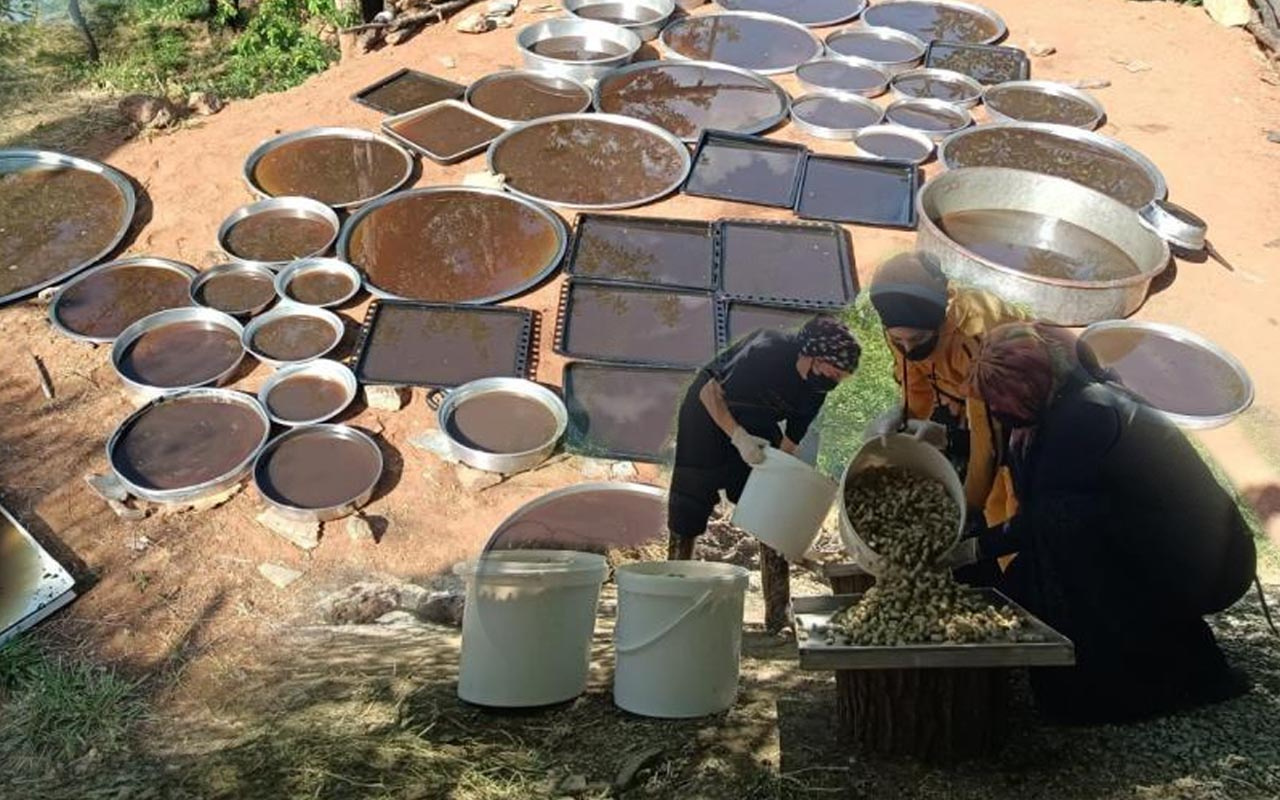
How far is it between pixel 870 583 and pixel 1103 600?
75cm

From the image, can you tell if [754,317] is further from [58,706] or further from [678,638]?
[58,706]

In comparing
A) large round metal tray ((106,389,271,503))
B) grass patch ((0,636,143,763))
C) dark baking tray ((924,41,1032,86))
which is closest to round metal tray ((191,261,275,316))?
large round metal tray ((106,389,271,503))

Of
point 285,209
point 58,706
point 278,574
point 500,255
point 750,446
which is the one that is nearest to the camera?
point 750,446

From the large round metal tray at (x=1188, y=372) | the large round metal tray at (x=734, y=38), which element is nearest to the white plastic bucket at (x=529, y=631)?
the large round metal tray at (x=1188, y=372)

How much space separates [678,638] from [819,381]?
3.43 ft

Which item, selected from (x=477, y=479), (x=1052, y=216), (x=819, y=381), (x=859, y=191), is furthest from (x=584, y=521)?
(x=1052, y=216)

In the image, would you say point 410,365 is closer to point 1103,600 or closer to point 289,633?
point 289,633

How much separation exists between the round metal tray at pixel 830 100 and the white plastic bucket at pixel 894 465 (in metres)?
5.67

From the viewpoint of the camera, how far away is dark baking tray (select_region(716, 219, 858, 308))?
696cm

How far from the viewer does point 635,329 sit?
673 centimetres

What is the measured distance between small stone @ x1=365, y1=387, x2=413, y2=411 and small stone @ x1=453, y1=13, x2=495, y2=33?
208 inches

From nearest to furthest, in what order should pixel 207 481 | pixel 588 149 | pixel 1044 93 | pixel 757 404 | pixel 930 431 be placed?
pixel 930 431 → pixel 757 404 → pixel 207 481 → pixel 588 149 → pixel 1044 93

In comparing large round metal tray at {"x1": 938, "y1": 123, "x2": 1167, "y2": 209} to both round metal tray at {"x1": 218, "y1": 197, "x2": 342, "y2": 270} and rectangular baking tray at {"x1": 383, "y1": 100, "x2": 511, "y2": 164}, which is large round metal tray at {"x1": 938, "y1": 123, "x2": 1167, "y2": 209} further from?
round metal tray at {"x1": 218, "y1": 197, "x2": 342, "y2": 270}

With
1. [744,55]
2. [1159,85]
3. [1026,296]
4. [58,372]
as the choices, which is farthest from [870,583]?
[1159,85]
